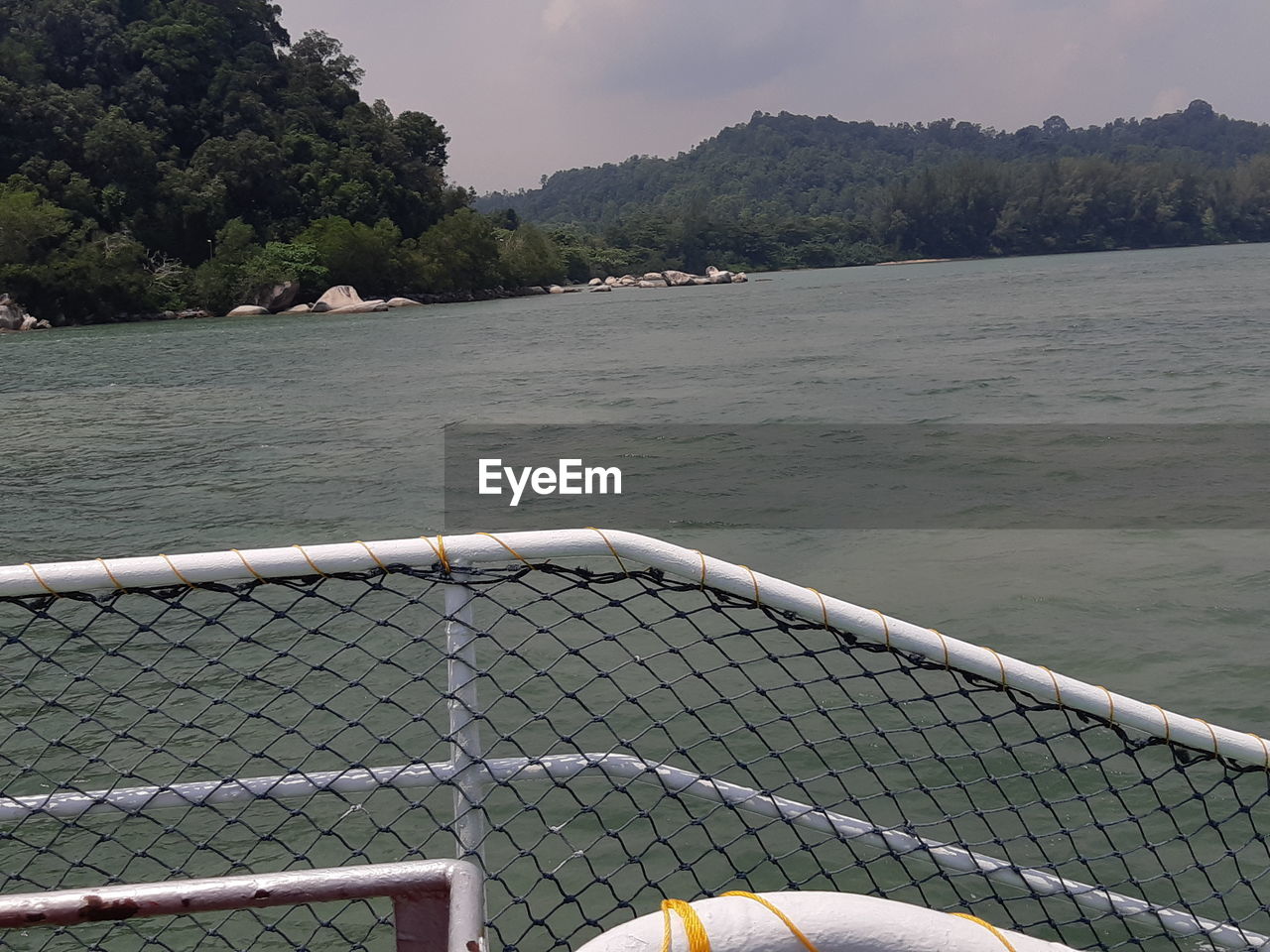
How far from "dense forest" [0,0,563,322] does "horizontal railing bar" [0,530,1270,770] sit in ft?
156

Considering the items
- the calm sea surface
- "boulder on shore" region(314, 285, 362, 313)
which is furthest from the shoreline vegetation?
the calm sea surface

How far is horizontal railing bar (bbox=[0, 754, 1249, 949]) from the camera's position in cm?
190

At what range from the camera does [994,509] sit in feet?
31.0

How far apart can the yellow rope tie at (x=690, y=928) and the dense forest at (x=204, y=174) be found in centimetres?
4840

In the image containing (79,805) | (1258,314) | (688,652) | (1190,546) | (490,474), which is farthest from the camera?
(1258,314)

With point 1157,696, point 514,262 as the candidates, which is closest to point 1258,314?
point 1157,696

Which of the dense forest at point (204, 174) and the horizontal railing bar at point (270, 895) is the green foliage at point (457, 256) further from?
the horizontal railing bar at point (270, 895)

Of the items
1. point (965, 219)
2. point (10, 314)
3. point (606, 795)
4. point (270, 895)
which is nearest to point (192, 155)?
point (10, 314)

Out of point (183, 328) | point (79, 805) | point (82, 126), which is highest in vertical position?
point (82, 126)

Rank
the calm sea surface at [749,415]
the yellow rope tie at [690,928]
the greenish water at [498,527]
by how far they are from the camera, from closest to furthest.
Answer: the yellow rope tie at [690,928] < the greenish water at [498,527] < the calm sea surface at [749,415]

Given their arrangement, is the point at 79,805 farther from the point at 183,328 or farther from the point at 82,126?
the point at 82,126

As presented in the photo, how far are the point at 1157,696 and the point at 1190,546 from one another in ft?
9.60

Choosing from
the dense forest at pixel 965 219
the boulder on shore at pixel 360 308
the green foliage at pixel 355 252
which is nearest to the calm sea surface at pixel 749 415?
the boulder on shore at pixel 360 308

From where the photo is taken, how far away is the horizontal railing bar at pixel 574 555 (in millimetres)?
1686
